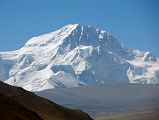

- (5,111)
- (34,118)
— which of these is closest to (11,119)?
(5,111)

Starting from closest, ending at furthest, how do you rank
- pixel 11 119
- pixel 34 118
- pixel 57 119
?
pixel 11 119
pixel 34 118
pixel 57 119

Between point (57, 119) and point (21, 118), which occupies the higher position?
point (57, 119)

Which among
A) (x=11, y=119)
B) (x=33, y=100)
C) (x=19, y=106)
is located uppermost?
(x=33, y=100)

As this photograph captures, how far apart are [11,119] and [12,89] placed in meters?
103

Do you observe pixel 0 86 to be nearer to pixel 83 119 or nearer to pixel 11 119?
pixel 83 119

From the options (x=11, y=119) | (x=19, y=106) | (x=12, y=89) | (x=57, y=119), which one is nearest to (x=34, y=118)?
(x=19, y=106)

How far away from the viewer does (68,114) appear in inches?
7490

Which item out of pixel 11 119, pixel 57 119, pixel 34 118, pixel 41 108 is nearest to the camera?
pixel 11 119

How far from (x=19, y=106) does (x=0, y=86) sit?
3401 inches

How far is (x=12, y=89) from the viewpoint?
199m

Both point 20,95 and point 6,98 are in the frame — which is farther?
point 20,95

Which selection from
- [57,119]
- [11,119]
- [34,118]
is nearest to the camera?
[11,119]

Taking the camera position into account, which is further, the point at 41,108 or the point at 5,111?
the point at 41,108

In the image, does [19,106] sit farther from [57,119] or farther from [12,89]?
[12,89]
